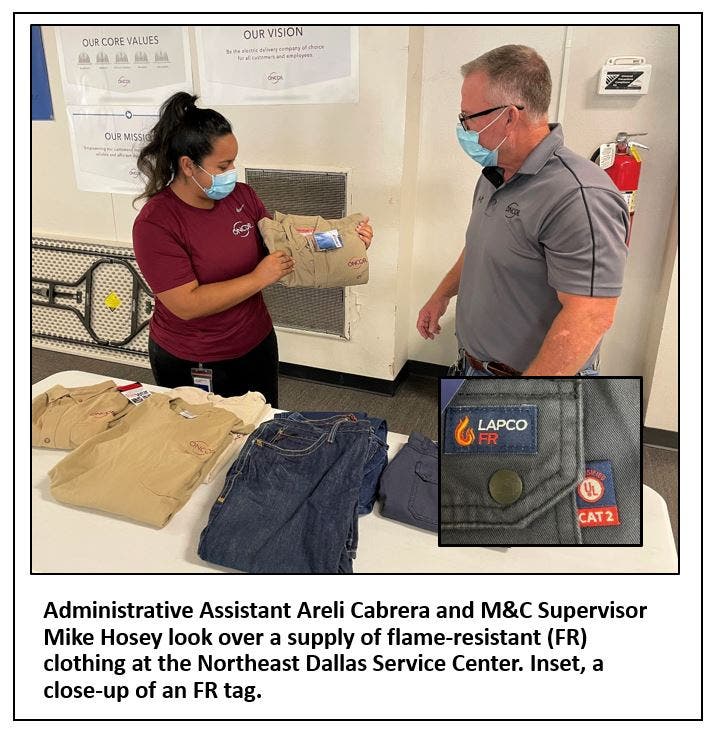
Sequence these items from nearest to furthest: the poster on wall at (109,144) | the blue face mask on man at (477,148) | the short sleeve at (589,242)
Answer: the short sleeve at (589,242)
the blue face mask on man at (477,148)
the poster on wall at (109,144)

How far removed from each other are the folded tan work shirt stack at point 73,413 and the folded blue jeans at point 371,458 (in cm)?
48

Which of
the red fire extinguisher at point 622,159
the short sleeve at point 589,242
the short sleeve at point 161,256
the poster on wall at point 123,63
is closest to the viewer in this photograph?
the short sleeve at point 589,242

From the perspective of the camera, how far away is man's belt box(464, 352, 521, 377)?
1.59 meters

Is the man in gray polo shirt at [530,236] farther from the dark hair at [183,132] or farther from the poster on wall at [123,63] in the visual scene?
the poster on wall at [123,63]

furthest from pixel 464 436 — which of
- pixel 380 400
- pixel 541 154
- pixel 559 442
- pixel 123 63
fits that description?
pixel 123 63

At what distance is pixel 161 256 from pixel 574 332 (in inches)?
44.8

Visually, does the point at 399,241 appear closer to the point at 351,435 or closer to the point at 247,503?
the point at 351,435

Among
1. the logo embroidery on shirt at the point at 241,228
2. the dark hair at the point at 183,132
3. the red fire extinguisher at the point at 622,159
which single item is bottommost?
the logo embroidery on shirt at the point at 241,228

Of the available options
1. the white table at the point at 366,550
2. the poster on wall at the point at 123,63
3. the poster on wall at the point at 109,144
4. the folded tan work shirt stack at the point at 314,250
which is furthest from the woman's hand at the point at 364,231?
the poster on wall at the point at 109,144

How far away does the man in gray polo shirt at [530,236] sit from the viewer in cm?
128

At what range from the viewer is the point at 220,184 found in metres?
1.75

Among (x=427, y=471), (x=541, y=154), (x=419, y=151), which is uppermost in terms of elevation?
(x=419, y=151)

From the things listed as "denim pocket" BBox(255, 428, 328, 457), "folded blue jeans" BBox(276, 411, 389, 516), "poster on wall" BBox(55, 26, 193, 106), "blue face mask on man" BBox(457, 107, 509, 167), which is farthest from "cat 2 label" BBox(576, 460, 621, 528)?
"poster on wall" BBox(55, 26, 193, 106)

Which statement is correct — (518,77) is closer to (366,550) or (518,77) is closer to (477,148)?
(477,148)
